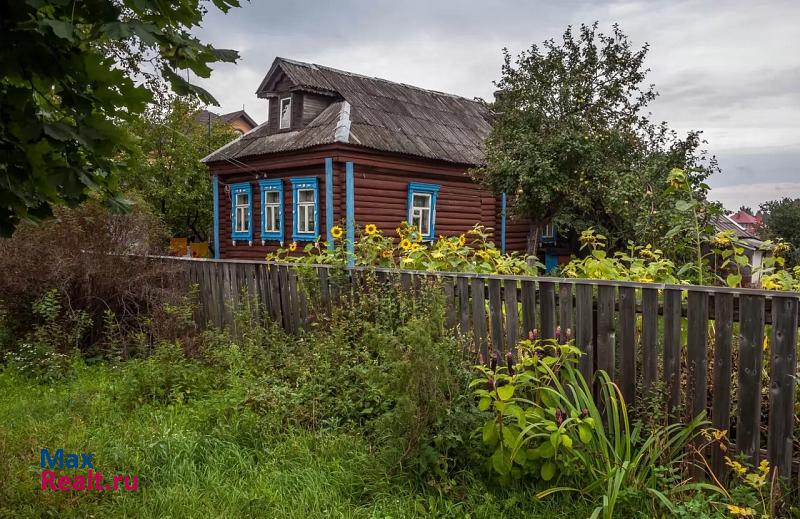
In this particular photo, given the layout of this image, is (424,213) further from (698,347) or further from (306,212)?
(698,347)

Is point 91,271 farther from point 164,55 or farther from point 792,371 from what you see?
point 792,371

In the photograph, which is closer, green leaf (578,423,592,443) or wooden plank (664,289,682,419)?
green leaf (578,423,592,443)

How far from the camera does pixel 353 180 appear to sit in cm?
1392

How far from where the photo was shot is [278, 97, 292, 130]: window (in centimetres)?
1552

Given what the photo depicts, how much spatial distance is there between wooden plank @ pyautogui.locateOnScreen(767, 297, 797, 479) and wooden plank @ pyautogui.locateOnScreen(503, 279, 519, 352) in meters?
1.49

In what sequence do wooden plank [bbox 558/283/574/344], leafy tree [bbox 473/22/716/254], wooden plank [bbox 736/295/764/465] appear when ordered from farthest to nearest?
leafy tree [bbox 473/22/716/254] < wooden plank [bbox 558/283/574/344] < wooden plank [bbox 736/295/764/465]

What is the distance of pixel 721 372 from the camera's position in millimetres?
3223

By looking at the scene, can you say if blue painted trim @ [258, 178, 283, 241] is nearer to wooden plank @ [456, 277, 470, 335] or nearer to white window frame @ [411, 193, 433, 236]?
white window frame @ [411, 193, 433, 236]

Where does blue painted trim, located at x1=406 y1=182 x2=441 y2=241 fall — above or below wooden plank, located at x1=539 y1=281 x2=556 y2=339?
above

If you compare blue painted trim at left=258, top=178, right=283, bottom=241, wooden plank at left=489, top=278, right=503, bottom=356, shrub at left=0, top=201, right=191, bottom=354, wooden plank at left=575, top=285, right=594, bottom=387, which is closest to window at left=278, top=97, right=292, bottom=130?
blue painted trim at left=258, top=178, right=283, bottom=241

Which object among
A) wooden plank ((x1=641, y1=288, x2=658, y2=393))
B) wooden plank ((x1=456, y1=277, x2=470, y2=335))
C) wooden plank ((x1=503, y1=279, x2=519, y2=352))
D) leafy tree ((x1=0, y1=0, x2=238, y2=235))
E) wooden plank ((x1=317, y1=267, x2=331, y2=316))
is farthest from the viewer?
wooden plank ((x1=317, y1=267, x2=331, y2=316))

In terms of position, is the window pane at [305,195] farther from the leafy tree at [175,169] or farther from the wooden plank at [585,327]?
the wooden plank at [585,327]

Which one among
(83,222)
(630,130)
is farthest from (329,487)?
(630,130)

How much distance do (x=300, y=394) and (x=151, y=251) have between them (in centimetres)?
388
